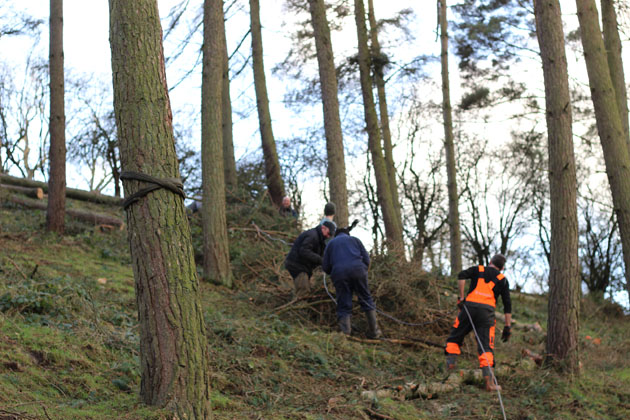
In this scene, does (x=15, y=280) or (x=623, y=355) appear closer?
(x=15, y=280)

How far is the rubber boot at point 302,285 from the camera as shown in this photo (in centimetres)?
1007

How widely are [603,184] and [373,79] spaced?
16.7 meters

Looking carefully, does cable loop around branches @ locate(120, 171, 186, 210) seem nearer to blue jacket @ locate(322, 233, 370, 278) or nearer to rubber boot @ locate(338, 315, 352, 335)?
blue jacket @ locate(322, 233, 370, 278)

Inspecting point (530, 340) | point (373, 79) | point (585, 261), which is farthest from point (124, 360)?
point (585, 261)

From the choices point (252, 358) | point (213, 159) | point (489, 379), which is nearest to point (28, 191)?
point (213, 159)

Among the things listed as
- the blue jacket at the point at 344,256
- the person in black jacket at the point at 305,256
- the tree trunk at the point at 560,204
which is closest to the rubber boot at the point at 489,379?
the tree trunk at the point at 560,204

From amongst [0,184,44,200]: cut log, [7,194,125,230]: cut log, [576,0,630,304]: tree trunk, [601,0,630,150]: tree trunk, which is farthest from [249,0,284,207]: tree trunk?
[576,0,630,304]: tree trunk

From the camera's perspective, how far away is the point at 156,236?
4141 mm

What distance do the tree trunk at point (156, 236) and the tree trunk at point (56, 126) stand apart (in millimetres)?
9294

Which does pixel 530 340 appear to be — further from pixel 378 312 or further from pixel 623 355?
pixel 378 312

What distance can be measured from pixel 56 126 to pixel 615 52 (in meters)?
12.4

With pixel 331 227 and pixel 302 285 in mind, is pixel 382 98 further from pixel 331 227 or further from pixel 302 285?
pixel 302 285

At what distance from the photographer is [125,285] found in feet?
31.9

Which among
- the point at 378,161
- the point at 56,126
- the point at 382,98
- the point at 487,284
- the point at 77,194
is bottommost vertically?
the point at 487,284
